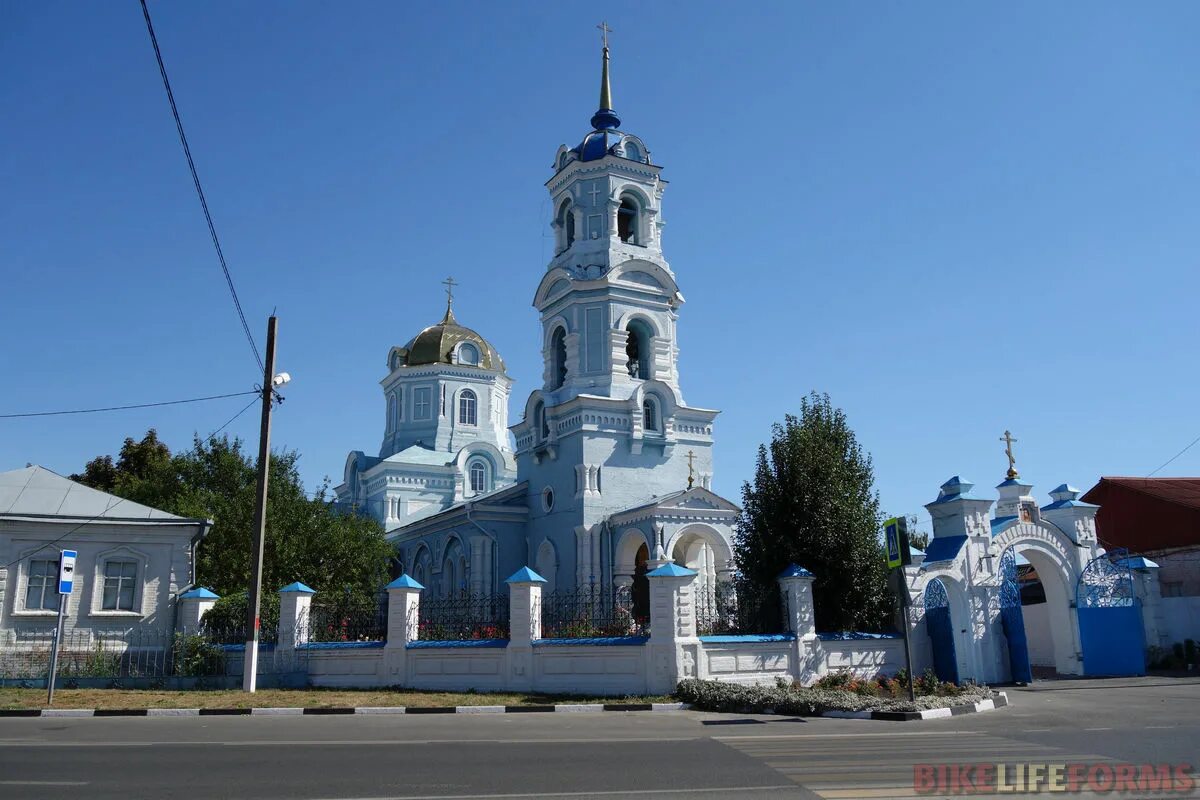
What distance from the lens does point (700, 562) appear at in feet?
90.1

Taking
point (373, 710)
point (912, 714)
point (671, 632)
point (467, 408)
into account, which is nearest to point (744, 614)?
point (671, 632)

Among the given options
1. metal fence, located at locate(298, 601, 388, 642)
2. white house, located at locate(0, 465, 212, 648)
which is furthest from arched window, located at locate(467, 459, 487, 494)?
metal fence, located at locate(298, 601, 388, 642)

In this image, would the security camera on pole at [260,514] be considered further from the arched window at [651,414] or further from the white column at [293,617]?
the arched window at [651,414]

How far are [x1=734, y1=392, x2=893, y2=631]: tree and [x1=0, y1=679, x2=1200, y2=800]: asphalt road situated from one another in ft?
15.4

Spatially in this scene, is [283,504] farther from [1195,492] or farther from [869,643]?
[1195,492]

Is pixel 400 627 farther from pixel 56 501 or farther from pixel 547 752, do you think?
pixel 56 501

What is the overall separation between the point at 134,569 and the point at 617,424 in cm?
1372

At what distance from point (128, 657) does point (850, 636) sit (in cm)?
1515

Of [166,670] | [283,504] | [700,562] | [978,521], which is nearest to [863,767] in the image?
[978,521]

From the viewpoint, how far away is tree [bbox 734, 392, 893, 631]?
1880cm

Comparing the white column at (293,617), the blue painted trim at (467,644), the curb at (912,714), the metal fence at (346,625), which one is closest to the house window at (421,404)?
the metal fence at (346,625)

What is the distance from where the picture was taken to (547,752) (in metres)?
9.49

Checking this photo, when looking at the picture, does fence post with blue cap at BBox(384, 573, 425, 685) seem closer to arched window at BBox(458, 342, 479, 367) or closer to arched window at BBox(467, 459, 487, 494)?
arched window at BBox(467, 459, 487, 494)

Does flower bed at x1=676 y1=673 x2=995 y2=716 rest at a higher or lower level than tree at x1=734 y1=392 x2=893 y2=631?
lower
